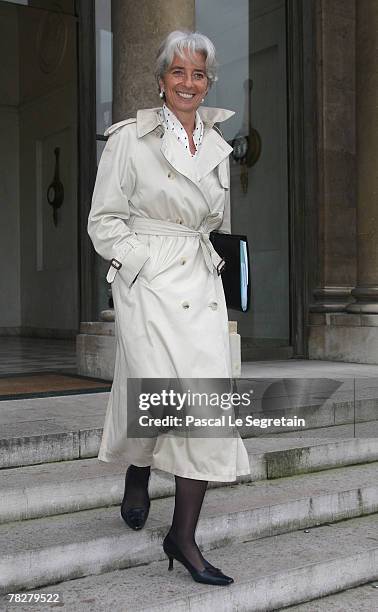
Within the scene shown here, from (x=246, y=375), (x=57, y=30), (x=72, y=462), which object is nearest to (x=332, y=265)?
(x=246, y=375)

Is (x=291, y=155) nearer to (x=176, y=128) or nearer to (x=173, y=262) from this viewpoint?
(x=176, y=128)

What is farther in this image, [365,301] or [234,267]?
[365,301]

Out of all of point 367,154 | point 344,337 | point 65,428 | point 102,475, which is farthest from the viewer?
point 344,337

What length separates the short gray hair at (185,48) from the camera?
9.55ft

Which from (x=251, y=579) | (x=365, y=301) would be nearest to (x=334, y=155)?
(x=365, y=301)

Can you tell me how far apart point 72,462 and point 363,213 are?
5.12 metres

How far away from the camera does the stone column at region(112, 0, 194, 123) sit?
248 inches

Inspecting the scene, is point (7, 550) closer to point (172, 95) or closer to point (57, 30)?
point (172, 95)

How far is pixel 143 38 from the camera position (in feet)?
20.8

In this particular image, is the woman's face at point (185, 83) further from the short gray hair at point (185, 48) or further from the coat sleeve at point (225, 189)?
the coat sleeve at point (225, 189)

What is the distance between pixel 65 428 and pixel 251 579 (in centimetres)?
150

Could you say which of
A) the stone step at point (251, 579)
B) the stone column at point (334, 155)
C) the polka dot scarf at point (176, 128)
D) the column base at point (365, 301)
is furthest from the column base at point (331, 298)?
the polka dot scarf at point (176, 128)

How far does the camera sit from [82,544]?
3061 millimetres

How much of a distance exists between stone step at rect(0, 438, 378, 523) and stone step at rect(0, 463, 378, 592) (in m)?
0.06
